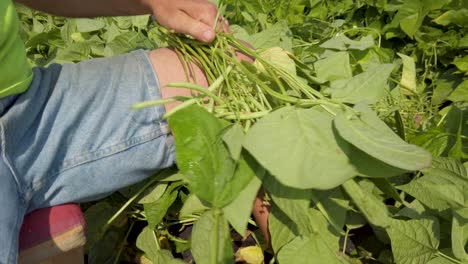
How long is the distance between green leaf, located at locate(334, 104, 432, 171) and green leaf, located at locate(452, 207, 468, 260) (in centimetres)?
14

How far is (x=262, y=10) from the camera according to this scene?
1.37 m

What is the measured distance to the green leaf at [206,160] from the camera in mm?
604

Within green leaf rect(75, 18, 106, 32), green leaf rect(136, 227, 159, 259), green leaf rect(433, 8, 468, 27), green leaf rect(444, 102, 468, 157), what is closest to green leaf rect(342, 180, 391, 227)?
green leaf rect(444, 102, 468, 157)

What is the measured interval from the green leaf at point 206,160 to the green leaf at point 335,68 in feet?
0.90

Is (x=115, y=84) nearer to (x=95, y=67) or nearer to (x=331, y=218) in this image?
(x=95, y=67)

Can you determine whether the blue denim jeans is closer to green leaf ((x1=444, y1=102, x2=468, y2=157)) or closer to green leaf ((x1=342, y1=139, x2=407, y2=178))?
green leaf ((x1=342, y1=139, x2=407, y2=178))

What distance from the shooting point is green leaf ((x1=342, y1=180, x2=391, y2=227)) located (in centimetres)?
67

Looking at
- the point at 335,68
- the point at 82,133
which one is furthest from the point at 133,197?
the point at 335,68

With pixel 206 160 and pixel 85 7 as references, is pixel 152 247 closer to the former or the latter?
pixel 206 160

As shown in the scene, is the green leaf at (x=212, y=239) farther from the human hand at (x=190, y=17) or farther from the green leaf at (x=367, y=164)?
the human hand at (x=190, y=17)

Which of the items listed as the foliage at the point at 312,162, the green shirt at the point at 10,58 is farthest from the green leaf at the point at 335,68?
the green shirt at the point at 10,58

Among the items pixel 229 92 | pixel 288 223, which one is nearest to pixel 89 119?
pixel 229 92

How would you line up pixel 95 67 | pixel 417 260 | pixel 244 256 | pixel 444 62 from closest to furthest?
pixel 417 260 → pixel 95 67 → pixel 244 256 → pixel 444 62

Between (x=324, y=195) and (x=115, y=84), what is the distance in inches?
13.3
